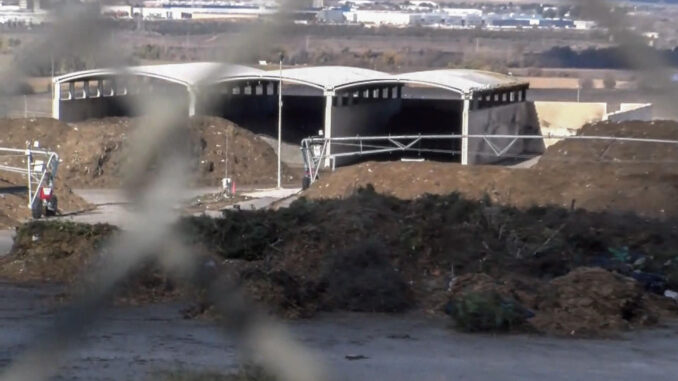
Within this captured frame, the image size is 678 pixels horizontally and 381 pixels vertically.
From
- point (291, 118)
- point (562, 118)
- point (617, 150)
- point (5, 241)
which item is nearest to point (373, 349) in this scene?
point (5, 241)

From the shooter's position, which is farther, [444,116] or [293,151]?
[293,151]

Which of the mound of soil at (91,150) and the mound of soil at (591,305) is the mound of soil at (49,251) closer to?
the mound of soil at (591,305)

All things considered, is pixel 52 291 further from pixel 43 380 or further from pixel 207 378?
pixel 43 380

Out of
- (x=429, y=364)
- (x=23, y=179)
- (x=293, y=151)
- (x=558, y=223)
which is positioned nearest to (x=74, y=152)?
(x=23, y=179)

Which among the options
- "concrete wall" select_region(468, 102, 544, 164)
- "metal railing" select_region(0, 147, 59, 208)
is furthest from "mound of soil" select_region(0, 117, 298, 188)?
"concrete wall" select_region(468, 102, 544, 164)

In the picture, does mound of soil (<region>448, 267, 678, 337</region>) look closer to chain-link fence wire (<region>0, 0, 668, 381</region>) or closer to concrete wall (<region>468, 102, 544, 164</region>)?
chain-link fence wire (<region>0, 0, 668, 381</region>)

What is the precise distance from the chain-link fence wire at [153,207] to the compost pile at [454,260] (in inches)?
351

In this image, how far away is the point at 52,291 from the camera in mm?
14633

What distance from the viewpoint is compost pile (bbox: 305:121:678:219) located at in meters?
23.1

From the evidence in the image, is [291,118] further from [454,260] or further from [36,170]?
[454,260]

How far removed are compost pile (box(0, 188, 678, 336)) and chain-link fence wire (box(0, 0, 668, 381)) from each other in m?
8.91

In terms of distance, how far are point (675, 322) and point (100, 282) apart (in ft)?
38.1

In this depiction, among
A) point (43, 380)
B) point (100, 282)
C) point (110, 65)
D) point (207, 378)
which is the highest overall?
point (110, 65)

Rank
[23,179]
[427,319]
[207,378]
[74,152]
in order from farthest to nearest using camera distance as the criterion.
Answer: [74,152], [23,179], [427,319], [207,378]
